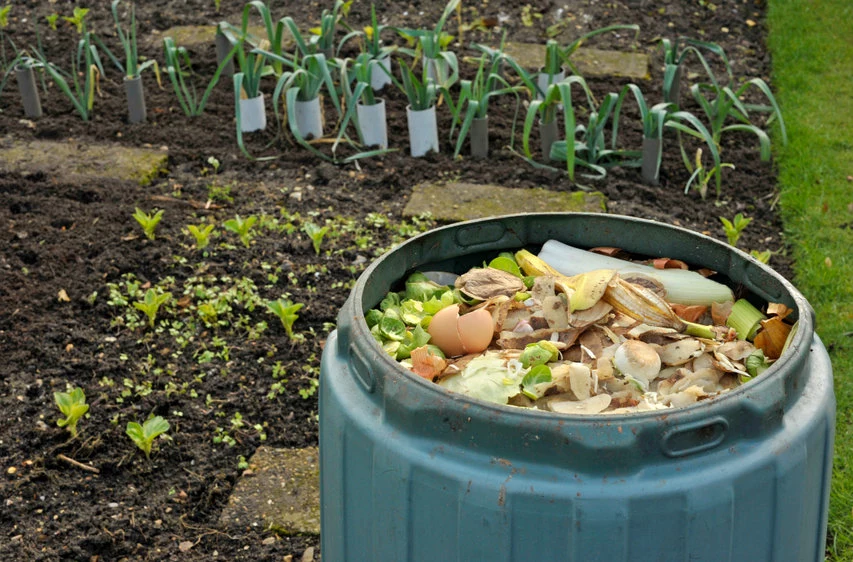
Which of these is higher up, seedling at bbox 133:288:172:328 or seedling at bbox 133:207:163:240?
seedling at bbox 133:207:163:240

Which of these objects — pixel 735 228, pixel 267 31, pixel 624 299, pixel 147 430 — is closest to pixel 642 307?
pixel 624 299

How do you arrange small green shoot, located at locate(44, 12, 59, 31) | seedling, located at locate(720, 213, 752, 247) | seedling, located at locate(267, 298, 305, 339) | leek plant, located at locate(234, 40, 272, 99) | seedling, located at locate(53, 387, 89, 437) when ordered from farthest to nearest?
1. small green shoot, located at locate(44, 12, 59, 31)
2. leek plant, located at locate(234, 40, 272, 99)
3. seedling, located at locate(720, 213, 752, 247)
4. seedling, located at locate(267, 298, 305, 339)
5. seedling, located at locate(53, 387, 89, 437)

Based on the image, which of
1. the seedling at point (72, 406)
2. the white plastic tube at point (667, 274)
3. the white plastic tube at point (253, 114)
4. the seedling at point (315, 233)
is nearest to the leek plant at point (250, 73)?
the white plastic tube at point (253, 114)

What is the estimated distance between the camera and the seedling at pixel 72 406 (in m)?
2.37

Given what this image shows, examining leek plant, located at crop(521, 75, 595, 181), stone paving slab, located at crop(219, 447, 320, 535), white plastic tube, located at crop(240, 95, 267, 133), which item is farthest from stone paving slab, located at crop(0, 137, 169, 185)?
stone paving slab, located at crop(219, 447, 320, 535)

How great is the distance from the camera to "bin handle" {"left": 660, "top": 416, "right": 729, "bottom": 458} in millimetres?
1160

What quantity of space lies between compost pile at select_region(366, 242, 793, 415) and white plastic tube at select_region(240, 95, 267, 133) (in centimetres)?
250

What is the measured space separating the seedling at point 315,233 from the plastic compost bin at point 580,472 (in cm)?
177

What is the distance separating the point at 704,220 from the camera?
3.47m

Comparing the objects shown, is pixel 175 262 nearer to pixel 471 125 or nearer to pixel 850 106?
pixel 471 125

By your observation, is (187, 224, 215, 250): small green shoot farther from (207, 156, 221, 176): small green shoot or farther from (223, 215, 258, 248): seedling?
(207, 156, 221, 176): small green shoot

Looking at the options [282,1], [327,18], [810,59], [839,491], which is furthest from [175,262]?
[810,59]

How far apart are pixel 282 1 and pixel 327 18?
1.33 meters

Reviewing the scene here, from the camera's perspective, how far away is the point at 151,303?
2811mm
